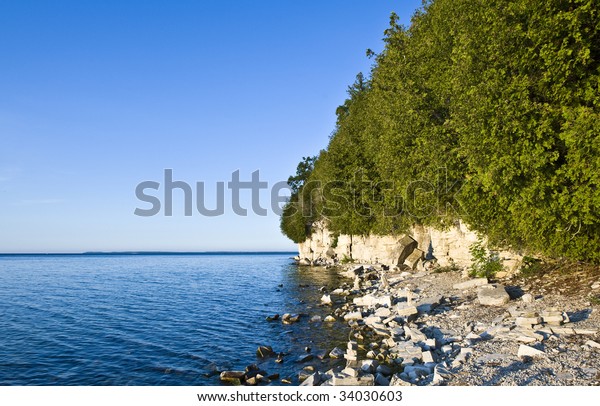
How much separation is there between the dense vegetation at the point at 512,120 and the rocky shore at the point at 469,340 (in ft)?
10.5

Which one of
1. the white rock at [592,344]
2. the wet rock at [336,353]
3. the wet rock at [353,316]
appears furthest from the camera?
the wet rock at [353,316]

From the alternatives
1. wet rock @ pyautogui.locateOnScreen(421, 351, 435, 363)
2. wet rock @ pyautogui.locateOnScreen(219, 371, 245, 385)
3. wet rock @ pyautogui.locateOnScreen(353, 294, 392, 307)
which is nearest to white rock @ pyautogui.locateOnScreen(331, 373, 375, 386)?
wet rock @ pyautogui.locateOnScreen(421, 351, 435, 363)

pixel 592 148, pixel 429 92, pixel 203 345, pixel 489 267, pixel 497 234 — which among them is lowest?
pixel 203 345

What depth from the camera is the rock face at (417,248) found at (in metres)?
30.8

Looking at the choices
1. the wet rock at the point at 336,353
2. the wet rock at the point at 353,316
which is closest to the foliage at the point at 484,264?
the wet rock at the point at 353,316

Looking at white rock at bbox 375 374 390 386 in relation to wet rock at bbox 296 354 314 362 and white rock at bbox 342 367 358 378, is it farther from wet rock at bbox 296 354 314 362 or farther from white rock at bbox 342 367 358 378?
wet rock at bbox 296 354 314 362

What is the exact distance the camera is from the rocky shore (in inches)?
410

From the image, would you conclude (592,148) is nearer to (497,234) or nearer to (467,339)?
(467,339)

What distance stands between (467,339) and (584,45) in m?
11.3

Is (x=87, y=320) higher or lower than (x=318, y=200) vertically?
lower

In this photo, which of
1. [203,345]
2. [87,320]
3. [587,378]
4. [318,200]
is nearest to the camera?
[587,378]

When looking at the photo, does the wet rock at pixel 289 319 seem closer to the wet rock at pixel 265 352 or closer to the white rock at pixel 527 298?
the wet rock at pixel 265 352

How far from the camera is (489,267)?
81.1ft
